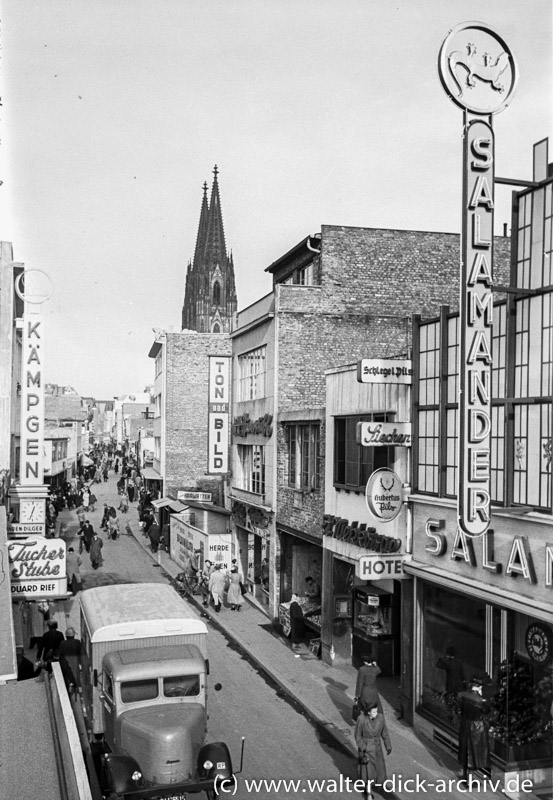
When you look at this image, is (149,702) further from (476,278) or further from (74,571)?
(74,571)

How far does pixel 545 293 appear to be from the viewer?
11875mm

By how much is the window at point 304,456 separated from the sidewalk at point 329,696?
14.4 ft

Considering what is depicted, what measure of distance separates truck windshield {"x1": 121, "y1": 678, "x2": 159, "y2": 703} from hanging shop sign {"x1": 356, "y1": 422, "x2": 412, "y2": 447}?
622 cm

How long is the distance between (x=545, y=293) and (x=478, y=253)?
45.8 inches

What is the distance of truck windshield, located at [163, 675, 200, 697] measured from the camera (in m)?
11.3

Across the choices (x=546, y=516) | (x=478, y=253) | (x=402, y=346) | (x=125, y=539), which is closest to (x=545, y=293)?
(x=478, y=253)

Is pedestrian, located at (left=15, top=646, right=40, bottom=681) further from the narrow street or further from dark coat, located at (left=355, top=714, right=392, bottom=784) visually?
dark coat, located at (left=355, top=714, right=392, bottom=784)

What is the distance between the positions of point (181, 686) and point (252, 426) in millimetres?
16379

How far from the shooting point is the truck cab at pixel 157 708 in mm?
10352

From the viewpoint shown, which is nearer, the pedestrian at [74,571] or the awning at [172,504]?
the pedestrian at [74,571]

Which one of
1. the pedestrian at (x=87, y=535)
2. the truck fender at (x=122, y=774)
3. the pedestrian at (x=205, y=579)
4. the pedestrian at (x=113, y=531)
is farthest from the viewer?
the pedestrian at (x=113, y=531)

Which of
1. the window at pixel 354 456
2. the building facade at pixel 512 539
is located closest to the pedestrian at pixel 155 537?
the window at pixel 354 456

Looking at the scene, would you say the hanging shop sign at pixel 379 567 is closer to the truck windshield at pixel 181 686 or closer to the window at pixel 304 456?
the truck windshield at pixel 181 686

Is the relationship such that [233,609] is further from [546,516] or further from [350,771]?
[546,516]
